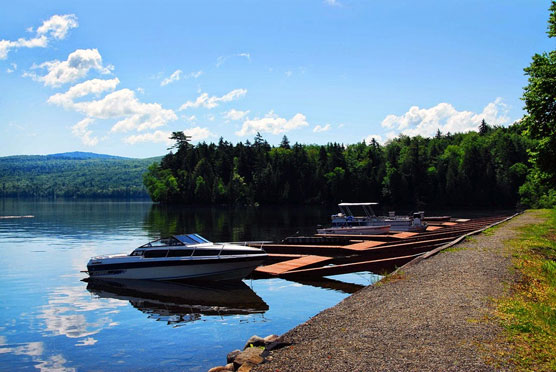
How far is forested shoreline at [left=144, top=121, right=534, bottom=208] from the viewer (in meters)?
136

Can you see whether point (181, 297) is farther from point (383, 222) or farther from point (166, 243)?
point (383, 222)

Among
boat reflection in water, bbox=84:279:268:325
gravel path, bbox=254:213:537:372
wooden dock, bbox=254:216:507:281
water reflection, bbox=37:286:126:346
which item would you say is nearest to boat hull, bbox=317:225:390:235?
wooden dock, bbox=254:216:507:281

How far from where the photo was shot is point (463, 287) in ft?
47.2

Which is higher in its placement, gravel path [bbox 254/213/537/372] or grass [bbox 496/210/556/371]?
grass [bbox 496/210/556/371]

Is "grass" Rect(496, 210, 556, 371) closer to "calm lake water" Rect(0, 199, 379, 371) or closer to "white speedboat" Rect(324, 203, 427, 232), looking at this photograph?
"calm lake water" Rect(0, 199, 379, 371)

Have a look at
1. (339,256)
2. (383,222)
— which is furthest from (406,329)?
(383,222)

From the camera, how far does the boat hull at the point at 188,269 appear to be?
A: 24.1 m

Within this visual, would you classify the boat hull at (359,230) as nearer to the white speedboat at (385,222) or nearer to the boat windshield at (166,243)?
the white speedboat at (385,222)

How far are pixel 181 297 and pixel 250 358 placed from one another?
518 inches

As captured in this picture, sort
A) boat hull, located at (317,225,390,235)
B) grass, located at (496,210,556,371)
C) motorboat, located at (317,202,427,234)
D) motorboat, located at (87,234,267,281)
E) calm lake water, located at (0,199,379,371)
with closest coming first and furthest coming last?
1. grass, located at (496,210,556,371)
2. calm lake water, located at (0,199,379,371)
3. motorboat, located at (87,234,267,281)
4. boat hull, located at (317,225,390,235)
5. motorboat, located at (317,202,427,234)

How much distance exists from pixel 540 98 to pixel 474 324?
1890 centimetres

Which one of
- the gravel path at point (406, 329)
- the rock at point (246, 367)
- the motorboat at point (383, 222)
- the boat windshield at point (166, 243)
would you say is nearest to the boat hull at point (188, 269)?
the boat windshield at point (166, 243)

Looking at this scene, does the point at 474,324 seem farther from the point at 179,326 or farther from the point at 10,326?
the point at 10,326

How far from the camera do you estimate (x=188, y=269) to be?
24453 mm
